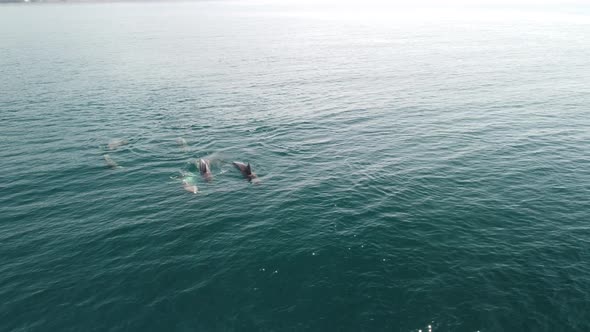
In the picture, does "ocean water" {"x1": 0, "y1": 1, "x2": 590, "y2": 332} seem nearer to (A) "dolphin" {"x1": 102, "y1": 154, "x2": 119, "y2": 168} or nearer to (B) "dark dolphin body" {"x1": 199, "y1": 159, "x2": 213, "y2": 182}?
(A) "dolphin" {"x1": 102, "y1": 154, "x2": 119, "y2": 168}

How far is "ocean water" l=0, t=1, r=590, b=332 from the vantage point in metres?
29.6

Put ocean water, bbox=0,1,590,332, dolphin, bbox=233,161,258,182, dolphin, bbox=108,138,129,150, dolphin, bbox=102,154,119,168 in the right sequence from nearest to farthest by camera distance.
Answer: ocean water, bbox=0,1,590,332
dolphin, bbox=233,161,258,182
dolphin, bbox=102,154,119,168
dolphin, bbox=108,138,129,150

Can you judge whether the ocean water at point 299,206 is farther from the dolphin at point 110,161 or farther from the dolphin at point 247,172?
the dolphin at point 247,172

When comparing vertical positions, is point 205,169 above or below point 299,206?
above

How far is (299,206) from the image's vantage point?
43438mm

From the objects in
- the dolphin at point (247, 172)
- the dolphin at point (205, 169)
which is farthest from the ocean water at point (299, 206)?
the dolphin at point (247, 172)

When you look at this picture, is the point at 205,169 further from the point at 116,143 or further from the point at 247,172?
the point at 116,143

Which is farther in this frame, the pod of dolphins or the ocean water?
the pod of dolphins

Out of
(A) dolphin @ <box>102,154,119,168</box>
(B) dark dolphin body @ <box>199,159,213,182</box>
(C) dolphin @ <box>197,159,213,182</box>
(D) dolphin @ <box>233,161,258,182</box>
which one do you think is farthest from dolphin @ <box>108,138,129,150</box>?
(D) dolphin @ <box>233,161,258,182</box>

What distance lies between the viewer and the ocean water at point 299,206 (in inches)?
1164

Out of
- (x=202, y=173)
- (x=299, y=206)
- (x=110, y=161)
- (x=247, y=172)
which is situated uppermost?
(x=110, y=161)

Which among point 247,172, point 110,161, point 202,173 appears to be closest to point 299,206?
point 247,172

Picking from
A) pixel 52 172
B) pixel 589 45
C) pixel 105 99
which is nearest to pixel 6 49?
pixel 105 99

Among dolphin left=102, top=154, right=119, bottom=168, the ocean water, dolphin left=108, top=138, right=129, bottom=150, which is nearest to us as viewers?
the ocean water
